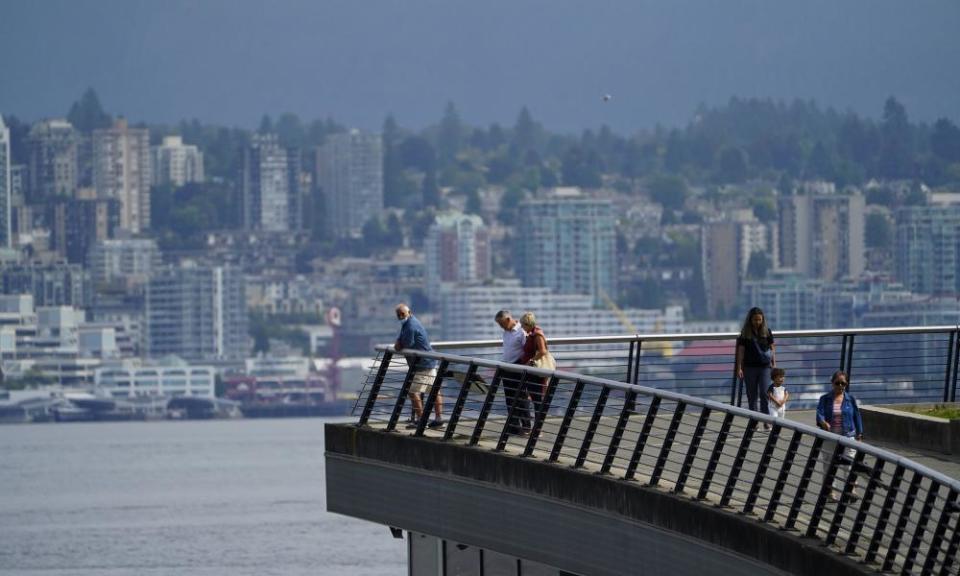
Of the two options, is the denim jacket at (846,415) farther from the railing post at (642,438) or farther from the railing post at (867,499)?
the railing post at (867,499)

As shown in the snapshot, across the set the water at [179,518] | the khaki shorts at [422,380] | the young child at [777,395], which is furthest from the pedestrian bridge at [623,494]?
the water at [179,518]

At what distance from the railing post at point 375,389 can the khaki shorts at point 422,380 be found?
21cm

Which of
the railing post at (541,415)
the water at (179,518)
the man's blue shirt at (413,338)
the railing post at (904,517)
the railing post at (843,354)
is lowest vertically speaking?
the water at (179,518)

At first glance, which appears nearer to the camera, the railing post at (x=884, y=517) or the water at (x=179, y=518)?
the railing post at (x=884, y=517)

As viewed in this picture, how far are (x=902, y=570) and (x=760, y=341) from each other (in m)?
6.66

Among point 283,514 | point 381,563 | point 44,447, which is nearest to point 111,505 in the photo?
point 283,514

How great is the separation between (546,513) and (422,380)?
2.23m

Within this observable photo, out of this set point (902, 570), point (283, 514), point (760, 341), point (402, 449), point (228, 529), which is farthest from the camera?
point (283, 514)

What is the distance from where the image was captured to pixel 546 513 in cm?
1443

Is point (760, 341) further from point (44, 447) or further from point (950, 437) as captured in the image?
point (44, 447)

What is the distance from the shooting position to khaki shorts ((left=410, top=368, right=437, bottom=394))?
1627 centimetres

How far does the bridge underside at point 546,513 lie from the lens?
40.6 ft

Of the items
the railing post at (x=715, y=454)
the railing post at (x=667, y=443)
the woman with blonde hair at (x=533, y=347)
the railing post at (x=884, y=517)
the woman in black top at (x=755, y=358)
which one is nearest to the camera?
the railing post at (x=884, y=517)

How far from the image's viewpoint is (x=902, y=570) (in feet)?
35.2
